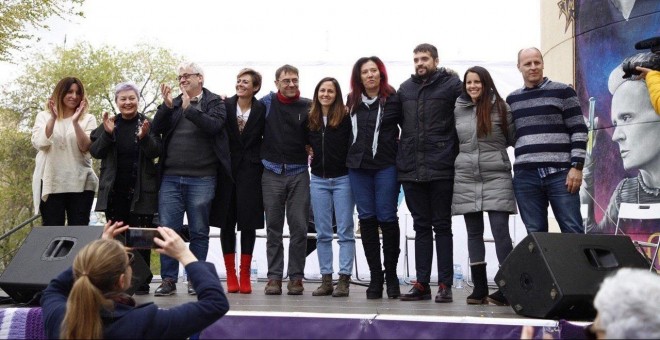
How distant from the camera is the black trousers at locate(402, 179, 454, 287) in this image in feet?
16.2

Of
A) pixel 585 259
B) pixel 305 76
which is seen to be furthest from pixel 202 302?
pixel 305 76

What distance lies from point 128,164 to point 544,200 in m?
2.83

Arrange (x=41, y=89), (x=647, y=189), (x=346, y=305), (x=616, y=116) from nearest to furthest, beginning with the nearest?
1. (x=346, y=305)
2. (x=647, y=189)
3. (x=616, y=116)
4. (x=41, y=89)

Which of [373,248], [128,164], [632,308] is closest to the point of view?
[632,308]

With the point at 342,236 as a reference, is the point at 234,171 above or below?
above

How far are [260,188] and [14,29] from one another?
410 inches

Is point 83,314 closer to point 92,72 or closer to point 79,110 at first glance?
point 79,110

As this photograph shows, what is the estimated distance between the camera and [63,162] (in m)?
5.36

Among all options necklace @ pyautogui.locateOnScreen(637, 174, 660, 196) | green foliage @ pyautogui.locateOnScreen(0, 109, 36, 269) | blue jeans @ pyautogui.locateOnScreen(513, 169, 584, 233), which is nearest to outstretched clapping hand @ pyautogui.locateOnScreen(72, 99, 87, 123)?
blue jeans @ pyautogui.locateOnScreen(513, 169, 584, 233)

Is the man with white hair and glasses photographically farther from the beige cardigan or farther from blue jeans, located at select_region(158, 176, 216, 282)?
the beige cardigan

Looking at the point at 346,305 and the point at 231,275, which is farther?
the point at 231,275

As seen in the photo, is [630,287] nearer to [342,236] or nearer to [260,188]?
[342,236]

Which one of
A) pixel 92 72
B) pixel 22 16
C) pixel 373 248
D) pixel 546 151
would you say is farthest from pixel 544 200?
pixel 92 72

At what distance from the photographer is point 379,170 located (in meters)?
5.09
